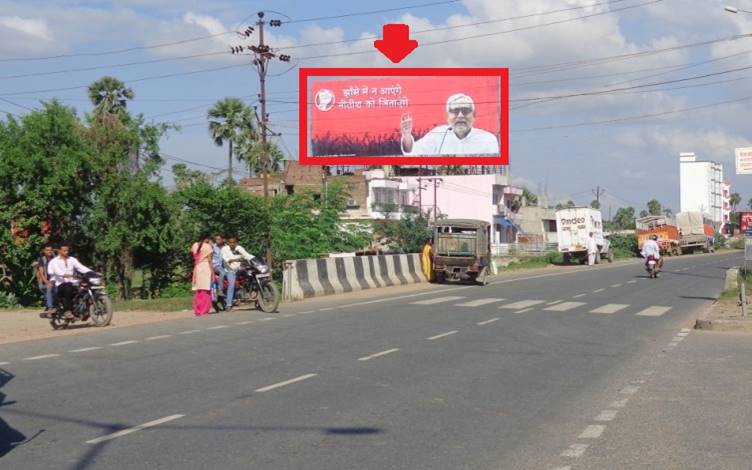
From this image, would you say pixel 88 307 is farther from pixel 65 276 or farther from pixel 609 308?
pixel 609 308

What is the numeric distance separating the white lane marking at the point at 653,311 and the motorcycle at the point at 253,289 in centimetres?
829

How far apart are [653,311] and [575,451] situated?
633 inches

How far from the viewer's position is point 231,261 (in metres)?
22.1

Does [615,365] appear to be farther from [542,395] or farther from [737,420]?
[737,420]

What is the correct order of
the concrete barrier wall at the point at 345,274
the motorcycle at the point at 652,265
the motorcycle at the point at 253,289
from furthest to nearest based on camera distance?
1. the motorcycle at the point at 652,265
2. the concrete barrier wall at the point at 345,274
3. the motorcycle at the point at 253,289

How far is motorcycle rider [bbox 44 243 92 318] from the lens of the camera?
1847cm

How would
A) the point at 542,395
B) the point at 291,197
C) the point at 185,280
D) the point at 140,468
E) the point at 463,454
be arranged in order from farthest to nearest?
the point at 291,197 < the point at 185,280 < the point at 542,395 < the point at 463,454 < the point at 140,468

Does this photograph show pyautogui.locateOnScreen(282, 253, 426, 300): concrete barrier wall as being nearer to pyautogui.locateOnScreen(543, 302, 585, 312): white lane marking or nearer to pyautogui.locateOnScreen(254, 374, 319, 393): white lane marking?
pyautogui.locateOnScreen(543, 302, 585, 312): white lane marking

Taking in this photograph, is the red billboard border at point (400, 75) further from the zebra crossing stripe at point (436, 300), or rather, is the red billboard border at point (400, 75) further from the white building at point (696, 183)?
the white building at point (696, 183)

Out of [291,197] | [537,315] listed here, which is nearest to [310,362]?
[537,315]

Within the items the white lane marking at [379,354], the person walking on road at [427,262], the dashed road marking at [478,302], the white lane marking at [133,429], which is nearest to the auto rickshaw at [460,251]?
the person walking on road at [427,262]

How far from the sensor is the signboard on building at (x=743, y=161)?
25.3 metres

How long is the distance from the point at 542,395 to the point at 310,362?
3774 millimetres

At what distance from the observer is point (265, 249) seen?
33.7m
